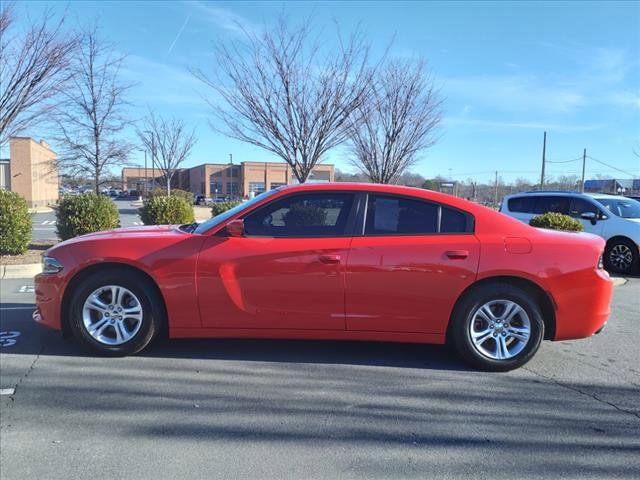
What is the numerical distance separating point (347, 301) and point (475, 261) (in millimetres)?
1116

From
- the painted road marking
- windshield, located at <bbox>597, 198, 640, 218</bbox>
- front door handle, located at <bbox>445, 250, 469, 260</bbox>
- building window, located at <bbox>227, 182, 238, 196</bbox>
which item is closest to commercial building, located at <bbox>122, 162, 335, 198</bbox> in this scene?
building window, located at <bbox>227, 182, 238, 196</bbox>

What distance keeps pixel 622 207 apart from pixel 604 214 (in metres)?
0.68

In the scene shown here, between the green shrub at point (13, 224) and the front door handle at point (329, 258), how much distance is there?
26.6 ft

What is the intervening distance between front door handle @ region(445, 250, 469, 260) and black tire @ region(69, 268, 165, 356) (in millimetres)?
2490

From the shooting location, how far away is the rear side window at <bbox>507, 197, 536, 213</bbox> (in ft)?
39.1

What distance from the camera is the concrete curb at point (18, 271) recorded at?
897cm

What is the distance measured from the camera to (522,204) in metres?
12.1

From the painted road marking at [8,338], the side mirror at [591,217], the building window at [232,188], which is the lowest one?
the painted road marking at [8,338]

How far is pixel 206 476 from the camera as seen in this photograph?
9.07ft

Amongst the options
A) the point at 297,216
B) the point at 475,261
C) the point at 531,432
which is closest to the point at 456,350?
the point at 475,261

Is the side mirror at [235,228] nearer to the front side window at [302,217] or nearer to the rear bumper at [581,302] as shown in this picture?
the front side window at [302,217]

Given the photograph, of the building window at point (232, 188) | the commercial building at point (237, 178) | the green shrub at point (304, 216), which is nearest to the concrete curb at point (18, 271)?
the green shrub at point (304, 216)

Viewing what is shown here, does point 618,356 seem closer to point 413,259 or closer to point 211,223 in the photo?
point 413,259

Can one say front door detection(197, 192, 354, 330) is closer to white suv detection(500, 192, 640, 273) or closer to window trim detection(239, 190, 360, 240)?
window trim detection(239, 190, 360, 240)
